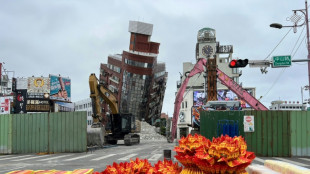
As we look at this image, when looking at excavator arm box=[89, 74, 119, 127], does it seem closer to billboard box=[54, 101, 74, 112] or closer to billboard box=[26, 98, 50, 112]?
billboard box=[26, 98, 50, 112]

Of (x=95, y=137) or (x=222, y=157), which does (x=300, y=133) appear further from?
(x=222, y=157)

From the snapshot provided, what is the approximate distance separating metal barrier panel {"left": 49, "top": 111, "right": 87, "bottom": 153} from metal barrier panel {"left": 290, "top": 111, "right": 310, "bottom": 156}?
43.7ft

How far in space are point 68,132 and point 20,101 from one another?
53.0m

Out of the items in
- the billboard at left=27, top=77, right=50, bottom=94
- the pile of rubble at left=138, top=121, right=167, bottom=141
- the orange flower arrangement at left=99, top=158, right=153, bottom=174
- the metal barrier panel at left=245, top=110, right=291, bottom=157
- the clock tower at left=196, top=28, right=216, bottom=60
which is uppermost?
the clock tower at left=196, top=28, right=216, bottom=60

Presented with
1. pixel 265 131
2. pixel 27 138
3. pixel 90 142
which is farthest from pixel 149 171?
pixel 90 142

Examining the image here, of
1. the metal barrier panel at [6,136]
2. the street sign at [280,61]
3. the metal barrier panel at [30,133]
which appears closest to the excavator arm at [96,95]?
the metal barrier panel at [30,133]

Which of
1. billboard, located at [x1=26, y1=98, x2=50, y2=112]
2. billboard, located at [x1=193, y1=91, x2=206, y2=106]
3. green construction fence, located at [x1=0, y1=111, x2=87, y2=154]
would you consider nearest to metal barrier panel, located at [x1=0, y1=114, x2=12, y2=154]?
green construction fence, located at [x1=0, y1=111, x2=87, y2=154]

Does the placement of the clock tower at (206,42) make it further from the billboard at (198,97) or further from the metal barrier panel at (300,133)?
the metal barrier panel at (300,133)

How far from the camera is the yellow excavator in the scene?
90.3 feet

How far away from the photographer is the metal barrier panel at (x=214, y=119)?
18719mm

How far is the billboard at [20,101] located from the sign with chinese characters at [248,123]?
6205 cm

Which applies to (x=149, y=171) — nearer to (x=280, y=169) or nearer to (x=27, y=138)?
(x=280, y=169)

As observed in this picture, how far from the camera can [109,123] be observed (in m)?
33.3

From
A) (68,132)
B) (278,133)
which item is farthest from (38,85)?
(278,133)
